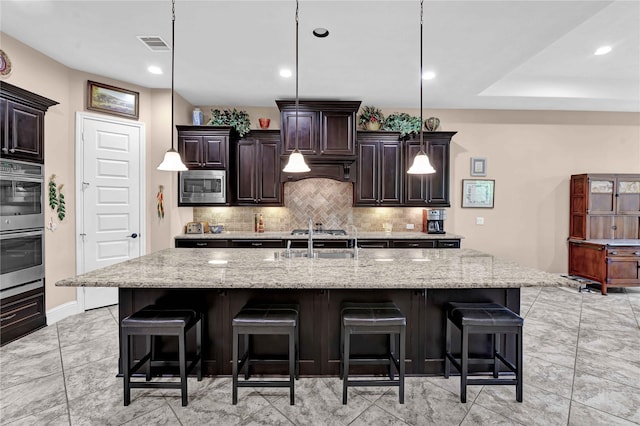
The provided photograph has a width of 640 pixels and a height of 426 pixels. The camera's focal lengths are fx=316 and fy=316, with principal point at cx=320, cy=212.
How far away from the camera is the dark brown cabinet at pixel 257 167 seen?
4805mm

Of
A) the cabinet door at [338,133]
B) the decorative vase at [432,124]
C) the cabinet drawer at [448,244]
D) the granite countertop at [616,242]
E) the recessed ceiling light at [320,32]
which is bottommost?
the cabinet drawer at [448,244]

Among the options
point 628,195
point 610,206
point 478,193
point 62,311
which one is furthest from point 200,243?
point 628,195

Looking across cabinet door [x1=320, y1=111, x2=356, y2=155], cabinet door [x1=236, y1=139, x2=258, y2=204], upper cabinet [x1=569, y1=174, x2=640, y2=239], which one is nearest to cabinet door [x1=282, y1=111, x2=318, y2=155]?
cabinet door [x1=320, y1=111, x2=356, y2=155]

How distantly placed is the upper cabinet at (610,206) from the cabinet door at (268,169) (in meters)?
4.83

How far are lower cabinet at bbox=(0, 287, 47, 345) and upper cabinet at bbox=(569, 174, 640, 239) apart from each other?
7.36 meters

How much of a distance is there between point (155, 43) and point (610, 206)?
6.64 m

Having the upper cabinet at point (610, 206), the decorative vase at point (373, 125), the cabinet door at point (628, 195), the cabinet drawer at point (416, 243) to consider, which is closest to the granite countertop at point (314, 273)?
the cabinet drawer at point (416, 243)

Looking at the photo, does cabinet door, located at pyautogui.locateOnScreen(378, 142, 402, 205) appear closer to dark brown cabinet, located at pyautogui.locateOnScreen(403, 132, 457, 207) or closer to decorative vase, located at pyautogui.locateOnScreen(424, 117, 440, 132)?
dark brown cabinet, located at pyautogui.locateOnScreen(403, 132, 457, 207)

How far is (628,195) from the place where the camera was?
4.95 meters

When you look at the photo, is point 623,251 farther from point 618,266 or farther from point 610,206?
point 610,206

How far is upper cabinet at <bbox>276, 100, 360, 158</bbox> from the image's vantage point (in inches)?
181

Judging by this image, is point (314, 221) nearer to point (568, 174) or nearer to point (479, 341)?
point (479, 341)

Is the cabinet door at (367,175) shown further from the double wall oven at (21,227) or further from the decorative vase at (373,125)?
the double wall oven at (21,227)

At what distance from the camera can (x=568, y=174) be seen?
5336 mm
